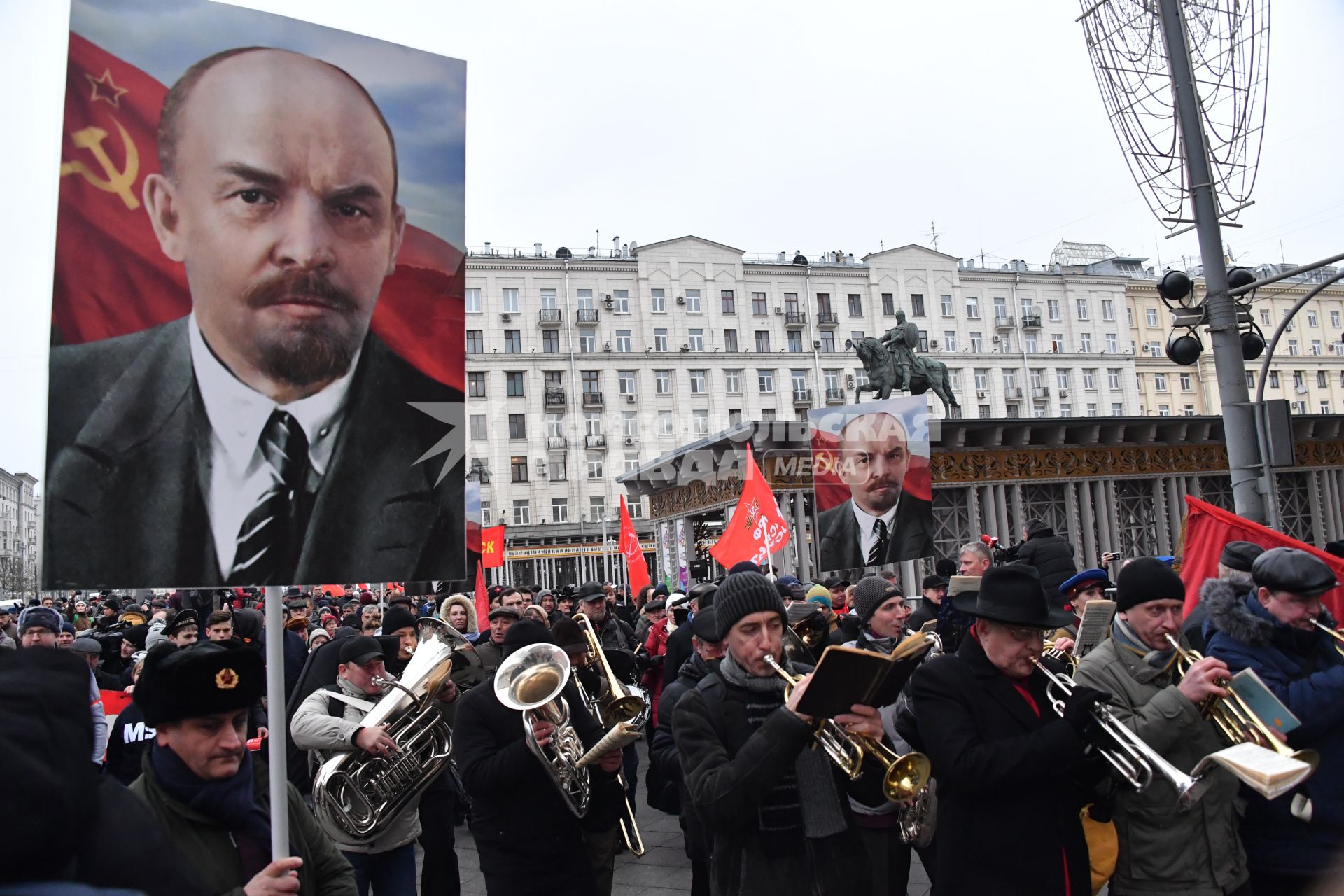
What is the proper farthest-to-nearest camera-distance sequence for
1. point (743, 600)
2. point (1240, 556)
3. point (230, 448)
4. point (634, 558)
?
point (634, 558) → point (1240, 556) → point (743, 600) → point (230, 448)

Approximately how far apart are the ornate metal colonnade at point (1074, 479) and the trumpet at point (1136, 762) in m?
18.5

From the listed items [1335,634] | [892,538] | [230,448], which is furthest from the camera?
[892,538]

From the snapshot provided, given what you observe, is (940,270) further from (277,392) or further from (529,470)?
(277,392)

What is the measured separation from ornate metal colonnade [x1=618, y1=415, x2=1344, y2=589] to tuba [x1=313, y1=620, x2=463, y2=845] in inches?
672

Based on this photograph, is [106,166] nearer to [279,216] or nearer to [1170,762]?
[279,216]

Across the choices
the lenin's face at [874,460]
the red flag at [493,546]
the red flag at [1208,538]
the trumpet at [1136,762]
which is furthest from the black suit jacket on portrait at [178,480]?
the red flag at [493,546]

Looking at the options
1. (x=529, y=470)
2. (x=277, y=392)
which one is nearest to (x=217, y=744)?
(x=277, y=392)

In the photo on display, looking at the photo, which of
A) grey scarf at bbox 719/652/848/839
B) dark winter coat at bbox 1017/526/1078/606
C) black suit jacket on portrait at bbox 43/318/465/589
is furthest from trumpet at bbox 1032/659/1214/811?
dark winter coat at bbox 1017/526/1078/606

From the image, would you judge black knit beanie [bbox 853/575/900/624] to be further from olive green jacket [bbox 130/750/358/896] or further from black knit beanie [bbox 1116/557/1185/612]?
olive green jacket [bbox 130/750/358/896]

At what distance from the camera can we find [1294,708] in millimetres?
4199

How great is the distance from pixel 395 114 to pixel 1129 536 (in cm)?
2454

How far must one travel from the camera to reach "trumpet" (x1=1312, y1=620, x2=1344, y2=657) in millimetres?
4440

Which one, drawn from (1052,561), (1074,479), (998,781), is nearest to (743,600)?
(998,781)

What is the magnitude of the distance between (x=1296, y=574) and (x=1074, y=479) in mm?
21189
